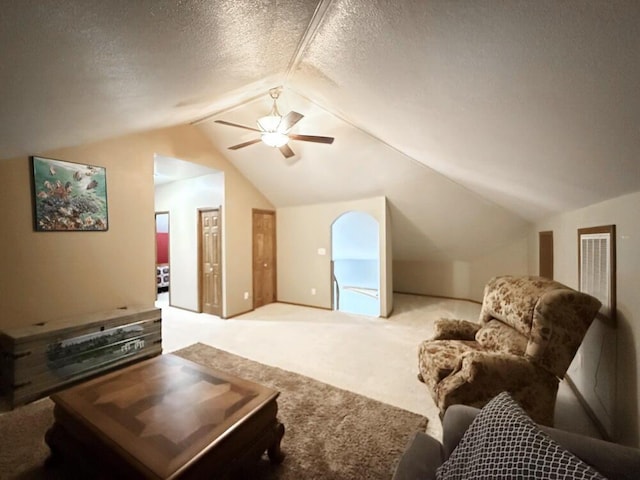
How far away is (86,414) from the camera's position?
1423 millimetres

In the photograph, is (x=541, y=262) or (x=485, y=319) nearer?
(x=485, y=319)

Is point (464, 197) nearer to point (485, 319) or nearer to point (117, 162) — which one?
point (485, 319)

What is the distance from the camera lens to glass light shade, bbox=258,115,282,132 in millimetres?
2535

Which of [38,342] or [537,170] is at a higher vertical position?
[537,170]

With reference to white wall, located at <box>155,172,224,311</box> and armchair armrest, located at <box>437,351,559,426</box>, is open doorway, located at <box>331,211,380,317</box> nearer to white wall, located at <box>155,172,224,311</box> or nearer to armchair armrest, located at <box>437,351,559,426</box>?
white wall, located at <box>155,172,224,311</box>

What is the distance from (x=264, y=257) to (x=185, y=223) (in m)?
1.67

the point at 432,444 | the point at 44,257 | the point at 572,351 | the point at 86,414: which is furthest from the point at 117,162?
the point at 572,351

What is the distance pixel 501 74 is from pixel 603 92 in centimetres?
35

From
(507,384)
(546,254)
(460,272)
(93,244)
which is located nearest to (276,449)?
(507,384)

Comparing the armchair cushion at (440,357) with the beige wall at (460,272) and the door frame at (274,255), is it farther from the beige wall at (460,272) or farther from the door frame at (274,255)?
the door frame at (274,255)

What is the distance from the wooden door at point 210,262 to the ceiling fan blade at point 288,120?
2.54 meters

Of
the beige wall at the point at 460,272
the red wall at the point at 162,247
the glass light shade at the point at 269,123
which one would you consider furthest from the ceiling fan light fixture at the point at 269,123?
the red wall at the point at 162,247

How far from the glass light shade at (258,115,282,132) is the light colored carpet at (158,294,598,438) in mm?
2492

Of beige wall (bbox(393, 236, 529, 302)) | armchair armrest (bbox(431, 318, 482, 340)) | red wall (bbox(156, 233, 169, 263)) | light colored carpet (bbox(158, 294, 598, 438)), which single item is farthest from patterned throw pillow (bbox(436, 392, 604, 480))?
red wall (bbox(156, 233, 169, 263))
